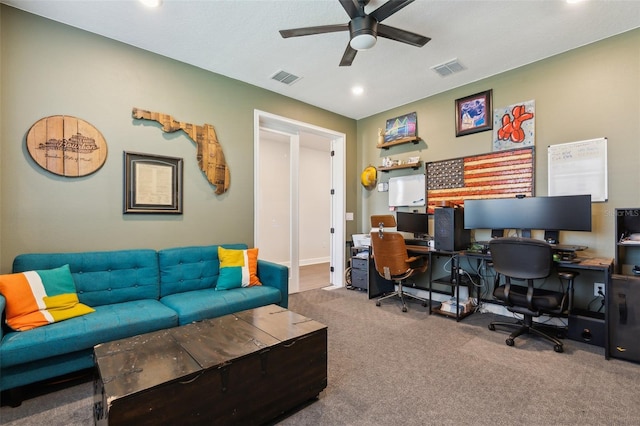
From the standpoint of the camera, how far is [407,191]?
458cm

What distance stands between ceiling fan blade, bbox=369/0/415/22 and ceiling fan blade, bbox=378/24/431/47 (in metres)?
0.07

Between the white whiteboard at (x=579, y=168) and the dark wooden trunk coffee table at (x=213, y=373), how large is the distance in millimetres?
3028

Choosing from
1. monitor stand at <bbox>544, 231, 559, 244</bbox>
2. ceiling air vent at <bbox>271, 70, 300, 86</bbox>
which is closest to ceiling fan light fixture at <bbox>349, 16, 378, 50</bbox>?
ceiling air vent at <bbox>271, 70, 300, 86</bbox>

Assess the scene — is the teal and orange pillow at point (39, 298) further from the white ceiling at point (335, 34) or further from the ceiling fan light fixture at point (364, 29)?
the ceiling fan light fixture at point (364, 29)

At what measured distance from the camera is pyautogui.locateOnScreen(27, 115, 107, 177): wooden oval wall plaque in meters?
2.53

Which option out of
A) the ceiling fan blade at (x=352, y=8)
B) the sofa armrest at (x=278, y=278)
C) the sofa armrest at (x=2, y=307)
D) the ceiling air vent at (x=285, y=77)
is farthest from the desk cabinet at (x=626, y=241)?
the sofa armrest at (x=2, y=307)

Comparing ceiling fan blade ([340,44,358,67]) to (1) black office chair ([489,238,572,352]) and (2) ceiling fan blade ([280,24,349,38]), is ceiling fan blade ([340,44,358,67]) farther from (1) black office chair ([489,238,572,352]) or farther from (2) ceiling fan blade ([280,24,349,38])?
(1) black office chair ([489,238,572,352])

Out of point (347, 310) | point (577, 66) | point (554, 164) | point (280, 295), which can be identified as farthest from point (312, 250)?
point (577, 66)

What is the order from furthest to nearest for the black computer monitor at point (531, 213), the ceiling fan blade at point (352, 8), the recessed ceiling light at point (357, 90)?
the recessed ceiling light at point (357, 90)
the black computer monitor at point (531, 213)
the ceiling fan blade at point (352, 8)

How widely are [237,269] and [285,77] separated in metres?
2.42

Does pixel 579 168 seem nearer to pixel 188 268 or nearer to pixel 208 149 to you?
pixel 208 149

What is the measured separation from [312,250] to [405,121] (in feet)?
12.8

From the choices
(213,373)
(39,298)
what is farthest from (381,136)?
(39,298)

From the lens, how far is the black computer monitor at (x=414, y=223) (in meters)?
4.23
